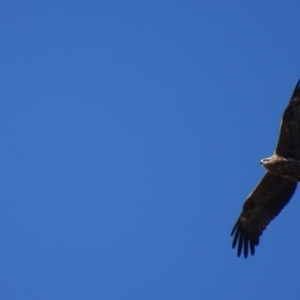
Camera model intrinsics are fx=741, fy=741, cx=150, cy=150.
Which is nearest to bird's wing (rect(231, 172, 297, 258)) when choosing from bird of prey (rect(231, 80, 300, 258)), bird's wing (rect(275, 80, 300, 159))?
bird of prey (rect(231, 80, 300, 258))

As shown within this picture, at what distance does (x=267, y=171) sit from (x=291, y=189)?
2.12 feet

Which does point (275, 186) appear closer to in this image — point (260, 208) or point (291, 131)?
point (260, 208)

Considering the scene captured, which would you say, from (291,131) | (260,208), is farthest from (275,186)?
(291,131)

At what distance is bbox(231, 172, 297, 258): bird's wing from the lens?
1488 cm

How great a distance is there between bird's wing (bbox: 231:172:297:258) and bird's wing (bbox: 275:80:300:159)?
79cm

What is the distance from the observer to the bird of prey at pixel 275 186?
13.8m

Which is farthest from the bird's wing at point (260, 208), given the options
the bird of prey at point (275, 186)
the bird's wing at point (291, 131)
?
the bird's wing at point (291, 131)

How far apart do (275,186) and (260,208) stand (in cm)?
64

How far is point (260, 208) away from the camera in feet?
50.1

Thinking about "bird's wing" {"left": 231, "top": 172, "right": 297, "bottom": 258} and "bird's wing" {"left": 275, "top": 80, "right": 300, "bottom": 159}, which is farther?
"bird's wing" {"left": 231, "top": 172, "right": 297, "bottom": 258}

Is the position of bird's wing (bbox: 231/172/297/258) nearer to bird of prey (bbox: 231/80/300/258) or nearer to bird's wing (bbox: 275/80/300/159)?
bird of prey (bbox: 231/80/300/258)

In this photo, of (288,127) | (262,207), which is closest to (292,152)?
(288,127)

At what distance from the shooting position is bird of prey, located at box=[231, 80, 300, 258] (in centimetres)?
1384

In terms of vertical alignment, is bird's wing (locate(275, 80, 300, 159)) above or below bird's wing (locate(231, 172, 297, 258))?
above
